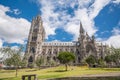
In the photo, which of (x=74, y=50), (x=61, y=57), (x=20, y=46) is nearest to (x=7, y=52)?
(x=20, y=46)

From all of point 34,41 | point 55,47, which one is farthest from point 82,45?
point 34,41

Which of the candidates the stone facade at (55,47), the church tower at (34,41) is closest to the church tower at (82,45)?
the stone facade at (55,47)

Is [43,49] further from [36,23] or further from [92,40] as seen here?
[92,40]

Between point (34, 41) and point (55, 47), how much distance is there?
20.9m

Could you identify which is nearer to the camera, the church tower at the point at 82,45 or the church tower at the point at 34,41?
the church tower at the point at 34,41

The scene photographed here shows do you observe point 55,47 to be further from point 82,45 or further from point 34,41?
point 82,45

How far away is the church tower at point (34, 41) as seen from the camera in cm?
14450

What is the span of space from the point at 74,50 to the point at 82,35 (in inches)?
633

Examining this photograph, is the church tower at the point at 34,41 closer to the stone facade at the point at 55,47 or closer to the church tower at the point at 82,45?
the stone facade at the point at 55,47

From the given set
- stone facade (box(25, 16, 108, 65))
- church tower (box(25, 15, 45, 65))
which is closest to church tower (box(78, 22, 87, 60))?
stone facade (box(25, 16, 108, 65))

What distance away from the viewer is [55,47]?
160250 millimetres

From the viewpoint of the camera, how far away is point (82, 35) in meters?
158

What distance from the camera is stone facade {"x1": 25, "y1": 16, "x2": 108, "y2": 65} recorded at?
146250 millimetres

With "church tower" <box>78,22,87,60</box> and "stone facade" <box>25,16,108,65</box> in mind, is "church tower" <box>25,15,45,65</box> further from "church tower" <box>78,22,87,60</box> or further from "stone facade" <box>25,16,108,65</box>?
"church tower" <box>78,22,87,60</box>
